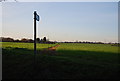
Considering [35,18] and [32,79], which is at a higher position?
[35,18]

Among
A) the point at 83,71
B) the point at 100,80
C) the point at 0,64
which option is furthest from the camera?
the point at 0,64

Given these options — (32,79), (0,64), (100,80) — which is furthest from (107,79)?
(0,64)

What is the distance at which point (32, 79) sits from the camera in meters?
7.07

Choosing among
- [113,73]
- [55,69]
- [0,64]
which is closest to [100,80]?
[113,73]

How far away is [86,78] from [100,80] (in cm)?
67

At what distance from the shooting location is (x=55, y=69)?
8.57 metres

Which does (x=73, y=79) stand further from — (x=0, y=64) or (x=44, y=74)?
(x=0, y=64)

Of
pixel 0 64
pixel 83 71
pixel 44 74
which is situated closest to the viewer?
pixel 44 74

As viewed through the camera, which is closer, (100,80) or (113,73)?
(100,80)

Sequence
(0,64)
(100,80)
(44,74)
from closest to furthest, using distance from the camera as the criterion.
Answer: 1. (100,80)
2. (44,74)
3. (0,64)

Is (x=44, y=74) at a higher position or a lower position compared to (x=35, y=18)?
lower

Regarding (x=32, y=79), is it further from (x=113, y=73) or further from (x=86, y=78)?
(x=113, y=73)

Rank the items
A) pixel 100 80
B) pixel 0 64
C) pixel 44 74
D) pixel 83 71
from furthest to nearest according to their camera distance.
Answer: pixel 0 64 → pixel 83 71 → pixel 44 74 → pixel 100 80

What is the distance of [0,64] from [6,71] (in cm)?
155
